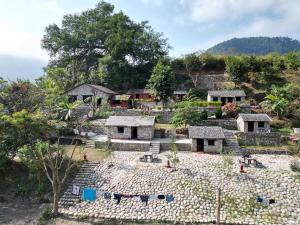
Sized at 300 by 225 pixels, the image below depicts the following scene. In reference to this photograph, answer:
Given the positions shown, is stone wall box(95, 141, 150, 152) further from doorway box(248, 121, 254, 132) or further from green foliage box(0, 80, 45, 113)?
doorway box(248, 121, 254, 132)

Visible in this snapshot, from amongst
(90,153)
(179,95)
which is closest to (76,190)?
(90,153)

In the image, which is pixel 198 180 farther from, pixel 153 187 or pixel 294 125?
pixel 294 125

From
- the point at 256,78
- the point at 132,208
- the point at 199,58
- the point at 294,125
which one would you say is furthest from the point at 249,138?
the point at 199,58

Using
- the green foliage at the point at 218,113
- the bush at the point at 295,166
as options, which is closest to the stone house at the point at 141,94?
the green foliage at the point at 218,113

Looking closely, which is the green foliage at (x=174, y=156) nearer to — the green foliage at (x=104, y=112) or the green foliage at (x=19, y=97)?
the green foliage at (x=104, y=112)

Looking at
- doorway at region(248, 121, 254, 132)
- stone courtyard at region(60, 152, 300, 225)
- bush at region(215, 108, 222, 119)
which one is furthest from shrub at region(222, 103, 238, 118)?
stone courtyard at region(60, 152, 300, 225)
